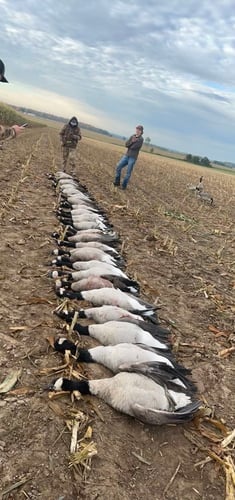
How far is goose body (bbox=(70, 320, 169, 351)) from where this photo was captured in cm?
446

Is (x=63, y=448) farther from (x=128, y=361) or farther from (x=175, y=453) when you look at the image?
(x=128, y=361)

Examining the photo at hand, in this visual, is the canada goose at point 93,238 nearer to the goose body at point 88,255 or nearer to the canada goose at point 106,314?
the goose body at point 88,255

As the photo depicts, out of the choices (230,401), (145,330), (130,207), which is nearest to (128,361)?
(145,330)

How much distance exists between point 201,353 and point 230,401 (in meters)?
0.77

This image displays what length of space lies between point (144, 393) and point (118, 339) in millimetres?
996

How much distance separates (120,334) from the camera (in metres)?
4.47

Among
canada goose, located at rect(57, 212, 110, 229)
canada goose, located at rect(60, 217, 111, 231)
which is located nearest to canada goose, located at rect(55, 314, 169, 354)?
canada goose, located at rect(60, 217, 111, 231)

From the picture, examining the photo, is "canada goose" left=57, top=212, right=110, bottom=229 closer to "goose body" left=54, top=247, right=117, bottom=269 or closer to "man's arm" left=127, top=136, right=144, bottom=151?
"goose body" left=54, top=247, right=117, bottom=269

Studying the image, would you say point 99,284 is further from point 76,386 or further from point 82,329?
point 76,386

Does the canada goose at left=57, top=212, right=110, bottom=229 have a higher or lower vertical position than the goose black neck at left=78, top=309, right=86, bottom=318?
higher

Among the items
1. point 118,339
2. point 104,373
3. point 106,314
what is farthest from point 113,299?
point 104,373

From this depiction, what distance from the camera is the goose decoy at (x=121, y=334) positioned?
14.6ft

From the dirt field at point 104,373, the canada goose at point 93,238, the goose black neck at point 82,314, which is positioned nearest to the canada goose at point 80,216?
the dirt field at point 104,373

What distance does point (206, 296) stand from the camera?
6539 mm
